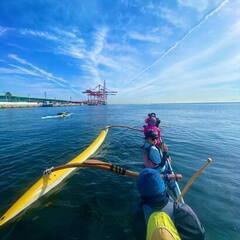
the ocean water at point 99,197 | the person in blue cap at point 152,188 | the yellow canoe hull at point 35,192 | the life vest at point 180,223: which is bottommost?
the ocean water at point 99,197

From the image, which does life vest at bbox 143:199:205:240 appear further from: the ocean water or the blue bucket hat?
the ocean water

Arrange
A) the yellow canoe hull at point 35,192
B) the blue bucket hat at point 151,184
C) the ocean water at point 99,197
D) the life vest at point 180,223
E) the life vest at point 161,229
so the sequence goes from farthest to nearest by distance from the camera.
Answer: the yellow canoe hull at point 35,192, the ocean water at point 99,197, the blue bucket hat at point 151,184, the life vest at point 180,223, the life vest at point 161,229

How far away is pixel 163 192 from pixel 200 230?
2.86ft

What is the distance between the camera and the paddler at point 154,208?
320 centimetres

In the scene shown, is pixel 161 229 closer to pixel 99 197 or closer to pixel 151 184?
pixel 151 184

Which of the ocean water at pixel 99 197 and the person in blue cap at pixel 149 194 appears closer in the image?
the person in blue cap at pixel 149 194

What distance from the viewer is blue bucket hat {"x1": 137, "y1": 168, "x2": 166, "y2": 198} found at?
3.75 m

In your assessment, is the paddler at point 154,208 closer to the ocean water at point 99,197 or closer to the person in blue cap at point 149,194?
the person in blue cap at point 149,194

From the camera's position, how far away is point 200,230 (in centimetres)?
351

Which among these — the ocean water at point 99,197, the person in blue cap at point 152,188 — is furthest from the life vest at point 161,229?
the ocean water at point 99,197

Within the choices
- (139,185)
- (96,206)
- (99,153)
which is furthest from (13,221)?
(99,153)

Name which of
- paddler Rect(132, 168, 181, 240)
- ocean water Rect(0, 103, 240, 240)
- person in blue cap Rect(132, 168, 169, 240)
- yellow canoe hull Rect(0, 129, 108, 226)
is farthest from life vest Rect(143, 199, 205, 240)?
yellow canoe hull Rect(0, 129, 108, 226)

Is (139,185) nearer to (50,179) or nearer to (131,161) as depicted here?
(50,179)

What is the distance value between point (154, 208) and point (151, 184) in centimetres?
59
